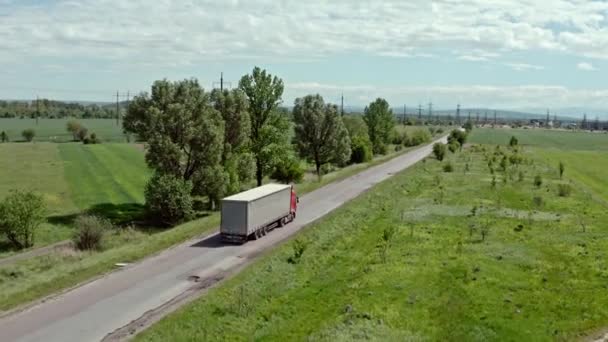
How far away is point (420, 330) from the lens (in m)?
21.3

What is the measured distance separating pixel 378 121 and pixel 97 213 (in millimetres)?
71757

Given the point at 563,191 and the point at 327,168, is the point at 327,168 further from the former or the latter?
the point at 563,191

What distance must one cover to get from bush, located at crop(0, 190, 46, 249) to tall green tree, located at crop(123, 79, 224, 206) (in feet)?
36.0

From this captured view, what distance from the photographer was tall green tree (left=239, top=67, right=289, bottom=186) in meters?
61.7

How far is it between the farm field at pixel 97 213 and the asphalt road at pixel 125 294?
3.96 ft

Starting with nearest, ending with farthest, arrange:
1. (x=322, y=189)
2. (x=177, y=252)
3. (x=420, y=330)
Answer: (x=420, y=330), (x=177, y=252), (x=322, y=189)

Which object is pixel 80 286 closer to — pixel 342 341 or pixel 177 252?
pixel 177 252

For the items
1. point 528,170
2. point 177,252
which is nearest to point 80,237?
point 177,252

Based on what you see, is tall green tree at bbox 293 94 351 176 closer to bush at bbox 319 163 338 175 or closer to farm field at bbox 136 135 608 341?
bush at bbox 319 163 338 175

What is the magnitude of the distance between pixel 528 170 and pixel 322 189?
35903 millimetres

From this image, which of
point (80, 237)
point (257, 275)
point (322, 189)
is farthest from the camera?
point (322, 189)

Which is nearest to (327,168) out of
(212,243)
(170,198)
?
(170,198)

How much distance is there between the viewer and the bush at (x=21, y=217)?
41375 mm

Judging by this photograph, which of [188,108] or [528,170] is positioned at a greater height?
[188,108]
